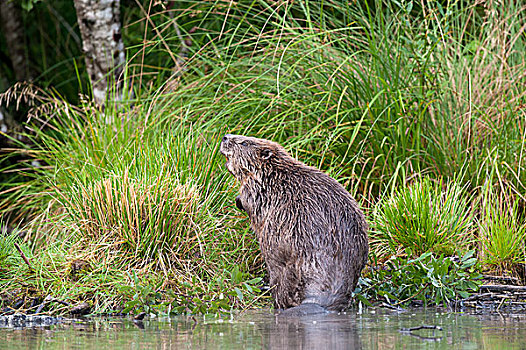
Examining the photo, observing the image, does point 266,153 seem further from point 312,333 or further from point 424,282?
point 312,333

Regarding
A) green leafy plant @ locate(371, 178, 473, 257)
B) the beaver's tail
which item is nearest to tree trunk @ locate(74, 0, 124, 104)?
Answer: green leafy plant @ locate(371, 178, 473, 257)

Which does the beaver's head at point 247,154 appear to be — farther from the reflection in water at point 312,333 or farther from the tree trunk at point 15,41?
the tree trunk at point 15,41

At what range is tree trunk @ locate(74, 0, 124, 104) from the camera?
6.63 meters

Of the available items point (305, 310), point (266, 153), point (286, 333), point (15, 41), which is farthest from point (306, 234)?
point (15, 41)

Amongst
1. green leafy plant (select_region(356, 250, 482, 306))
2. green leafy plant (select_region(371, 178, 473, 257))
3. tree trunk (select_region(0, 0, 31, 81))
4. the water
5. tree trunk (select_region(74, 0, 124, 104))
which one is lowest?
the water

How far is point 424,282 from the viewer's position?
444 centimetres

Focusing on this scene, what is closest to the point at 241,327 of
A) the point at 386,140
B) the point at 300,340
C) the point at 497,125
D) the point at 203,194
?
the point at 300,340

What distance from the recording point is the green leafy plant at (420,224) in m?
4.75

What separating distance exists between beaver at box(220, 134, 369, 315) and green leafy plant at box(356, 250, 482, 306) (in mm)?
288

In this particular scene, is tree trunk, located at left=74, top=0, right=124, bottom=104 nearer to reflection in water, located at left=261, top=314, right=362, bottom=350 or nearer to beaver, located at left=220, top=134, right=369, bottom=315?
beaver, located at left=220, top=134, right=369, bottom=315

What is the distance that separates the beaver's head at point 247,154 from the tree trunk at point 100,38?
2.12 m

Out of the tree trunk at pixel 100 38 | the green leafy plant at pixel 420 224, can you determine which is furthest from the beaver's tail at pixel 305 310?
the tree trunk at pixel 100 38

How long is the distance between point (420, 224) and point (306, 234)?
2.83ft

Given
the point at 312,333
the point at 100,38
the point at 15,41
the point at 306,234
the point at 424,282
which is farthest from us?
the point at 15,41
